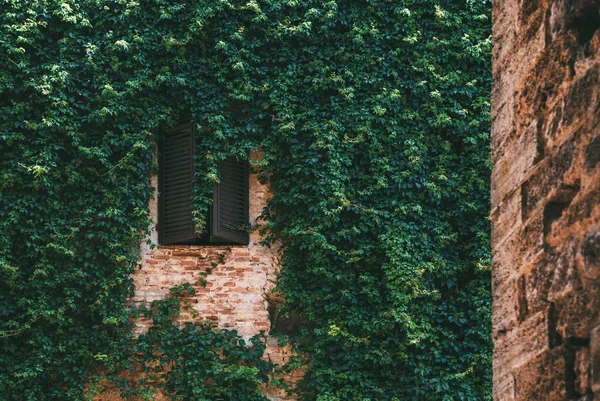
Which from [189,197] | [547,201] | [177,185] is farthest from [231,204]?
[547,201]

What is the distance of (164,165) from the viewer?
8.67 meters

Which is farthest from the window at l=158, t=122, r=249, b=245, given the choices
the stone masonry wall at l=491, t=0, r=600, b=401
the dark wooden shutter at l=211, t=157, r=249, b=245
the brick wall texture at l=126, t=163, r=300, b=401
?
the stone masonry wall at l=491, t=0, r=600, b=401

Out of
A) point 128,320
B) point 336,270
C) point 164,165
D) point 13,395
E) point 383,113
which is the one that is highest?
point 383,113

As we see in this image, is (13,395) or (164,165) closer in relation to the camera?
(13,395)

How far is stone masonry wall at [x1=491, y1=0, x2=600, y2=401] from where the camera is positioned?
183 centimetres

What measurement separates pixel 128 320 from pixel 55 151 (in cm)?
176

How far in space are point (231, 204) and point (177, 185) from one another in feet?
1.87

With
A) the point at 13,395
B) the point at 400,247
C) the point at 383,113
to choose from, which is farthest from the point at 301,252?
the point at 13,395

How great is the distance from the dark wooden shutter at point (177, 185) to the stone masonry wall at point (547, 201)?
242 inches

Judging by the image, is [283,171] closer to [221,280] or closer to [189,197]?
[189,197]

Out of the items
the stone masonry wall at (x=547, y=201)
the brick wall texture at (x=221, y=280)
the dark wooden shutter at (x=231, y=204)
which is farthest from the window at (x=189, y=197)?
the stone masonry wall at (x=547, y=201)

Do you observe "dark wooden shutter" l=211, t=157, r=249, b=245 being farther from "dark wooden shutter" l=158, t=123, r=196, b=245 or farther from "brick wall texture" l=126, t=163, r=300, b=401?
"dark wooden shutter" l=158, t=123, r=196, b=245

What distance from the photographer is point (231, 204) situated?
336 inches

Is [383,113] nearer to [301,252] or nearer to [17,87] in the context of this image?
[301,252]
